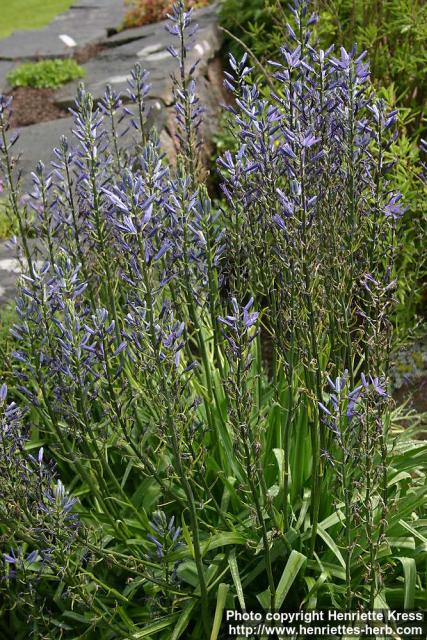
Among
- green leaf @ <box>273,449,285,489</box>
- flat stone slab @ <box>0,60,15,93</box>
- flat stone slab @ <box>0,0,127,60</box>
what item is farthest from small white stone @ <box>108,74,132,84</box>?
green leaf @ <box>273,449,285,489</box>

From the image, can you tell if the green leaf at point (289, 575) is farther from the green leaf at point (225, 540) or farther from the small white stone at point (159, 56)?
the small white stone at point (159, 56)

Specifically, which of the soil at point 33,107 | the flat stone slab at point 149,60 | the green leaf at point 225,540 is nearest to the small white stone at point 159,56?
the flat stone slab at point 149,60

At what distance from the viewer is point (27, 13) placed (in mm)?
12945

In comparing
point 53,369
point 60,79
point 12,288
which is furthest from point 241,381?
point 60,79

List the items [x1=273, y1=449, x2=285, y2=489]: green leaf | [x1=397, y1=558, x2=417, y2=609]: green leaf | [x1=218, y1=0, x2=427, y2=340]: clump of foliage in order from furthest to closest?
[x1=218, y1=0, x2=427, y2=340]: clump of foliage → [x1=273, y1=449, x2=285, y2=489]: green leaf → [x1=397, y1=558, x2=417, y2=609]: green leaf

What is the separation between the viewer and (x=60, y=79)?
876cm

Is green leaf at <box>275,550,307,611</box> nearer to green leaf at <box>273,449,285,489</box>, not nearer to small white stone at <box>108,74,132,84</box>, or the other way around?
green leaf at <box>273,449,285,489</box>

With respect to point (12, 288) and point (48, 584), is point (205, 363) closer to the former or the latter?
point (48, 584)

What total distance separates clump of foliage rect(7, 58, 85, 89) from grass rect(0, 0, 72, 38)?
137 inches

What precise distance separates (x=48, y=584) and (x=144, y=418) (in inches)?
33.0

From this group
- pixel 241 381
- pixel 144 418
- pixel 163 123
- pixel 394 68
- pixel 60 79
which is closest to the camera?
pixel 241 381

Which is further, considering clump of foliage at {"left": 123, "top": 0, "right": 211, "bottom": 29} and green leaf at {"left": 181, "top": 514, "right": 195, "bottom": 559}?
clump of foliage at {"left": 123, "top": 0, "right": 211, "bottom": 29}

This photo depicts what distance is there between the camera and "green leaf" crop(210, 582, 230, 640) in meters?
2.87
